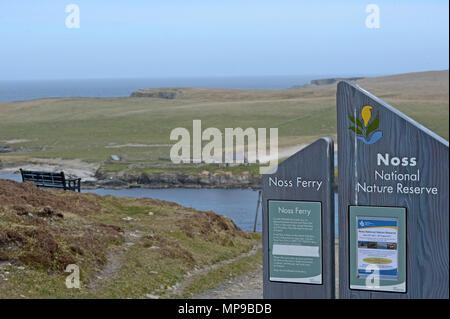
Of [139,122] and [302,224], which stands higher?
[302,224]

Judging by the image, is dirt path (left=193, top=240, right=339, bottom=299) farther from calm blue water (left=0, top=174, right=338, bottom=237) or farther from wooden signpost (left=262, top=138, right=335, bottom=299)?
calm blue water (left=0, top=174, right=338, bottom=237)

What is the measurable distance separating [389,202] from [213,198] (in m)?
49.8

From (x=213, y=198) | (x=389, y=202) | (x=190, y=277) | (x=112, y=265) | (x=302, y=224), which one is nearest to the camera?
(x=389, y=202)

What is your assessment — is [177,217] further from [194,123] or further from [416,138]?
[194,123]

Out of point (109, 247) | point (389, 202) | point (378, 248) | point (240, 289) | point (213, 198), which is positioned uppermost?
point (389, 202)

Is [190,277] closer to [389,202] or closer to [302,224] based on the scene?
[302,224]

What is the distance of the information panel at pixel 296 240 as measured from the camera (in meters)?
8.66

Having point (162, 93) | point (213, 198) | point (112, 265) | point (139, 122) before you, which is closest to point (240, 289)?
point (112, 265)

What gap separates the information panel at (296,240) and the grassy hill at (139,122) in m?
58.5

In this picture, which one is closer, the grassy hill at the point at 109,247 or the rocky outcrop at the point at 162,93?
the grassy hill at the point at 109,247

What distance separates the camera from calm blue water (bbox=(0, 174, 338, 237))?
145 feet

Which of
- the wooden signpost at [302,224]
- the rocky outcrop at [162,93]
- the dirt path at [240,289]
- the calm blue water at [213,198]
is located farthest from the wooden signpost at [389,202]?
the rocky outcrop at [162,93]

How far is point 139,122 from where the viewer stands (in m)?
107

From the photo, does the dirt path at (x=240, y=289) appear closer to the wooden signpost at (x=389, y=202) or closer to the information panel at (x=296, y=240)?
the information panel at (x=296, y=240)
